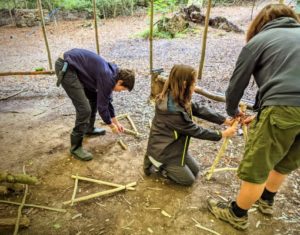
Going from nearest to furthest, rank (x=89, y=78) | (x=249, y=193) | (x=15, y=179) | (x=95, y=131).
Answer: (x=249, y=193), (x=15, y=179), (x=89, y=78), (x=95, y=131)

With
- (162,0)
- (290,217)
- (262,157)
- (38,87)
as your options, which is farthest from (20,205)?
(162,0)

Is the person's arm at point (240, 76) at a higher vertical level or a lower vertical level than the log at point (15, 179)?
higher

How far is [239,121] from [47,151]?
2.60 m

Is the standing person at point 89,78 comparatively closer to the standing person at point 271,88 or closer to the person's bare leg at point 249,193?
the standing person at point 271,88

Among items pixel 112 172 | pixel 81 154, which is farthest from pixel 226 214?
pixel 81 154

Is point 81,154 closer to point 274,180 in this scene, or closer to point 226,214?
point 226,214

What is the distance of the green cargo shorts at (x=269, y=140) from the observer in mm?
1767

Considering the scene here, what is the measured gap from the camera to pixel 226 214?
96.7 inches

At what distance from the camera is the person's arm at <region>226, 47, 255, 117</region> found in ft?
6.13

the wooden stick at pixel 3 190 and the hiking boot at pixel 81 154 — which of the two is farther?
the hiking boot at pixel 81 154

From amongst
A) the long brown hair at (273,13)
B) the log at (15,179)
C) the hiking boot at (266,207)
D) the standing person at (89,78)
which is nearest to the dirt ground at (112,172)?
the hiking boot at (266,207)

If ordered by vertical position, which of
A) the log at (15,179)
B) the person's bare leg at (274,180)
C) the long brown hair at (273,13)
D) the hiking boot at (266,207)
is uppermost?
the long brown hair at (273,13)

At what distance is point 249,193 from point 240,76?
3.13 feet

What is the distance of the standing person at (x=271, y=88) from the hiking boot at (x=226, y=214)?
0.37 meters
